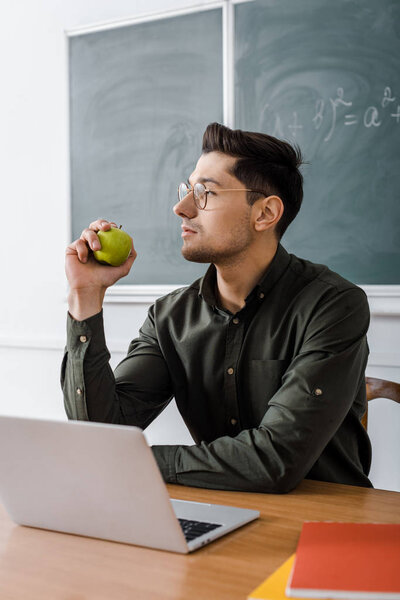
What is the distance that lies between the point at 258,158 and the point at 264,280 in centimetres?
33

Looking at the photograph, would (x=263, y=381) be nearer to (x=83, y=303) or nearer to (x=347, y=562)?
(x=83, y=303)

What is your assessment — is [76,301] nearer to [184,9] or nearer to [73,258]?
[73,258]

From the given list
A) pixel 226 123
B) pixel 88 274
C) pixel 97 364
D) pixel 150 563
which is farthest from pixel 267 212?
pixel 150 563

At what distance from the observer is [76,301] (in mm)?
1592

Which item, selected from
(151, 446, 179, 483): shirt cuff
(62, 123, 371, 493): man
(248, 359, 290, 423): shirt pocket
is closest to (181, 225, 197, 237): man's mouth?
(62, 123, 371, 493): man

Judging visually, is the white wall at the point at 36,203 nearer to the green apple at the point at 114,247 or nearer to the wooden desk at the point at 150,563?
the green apple at the point at 114,247

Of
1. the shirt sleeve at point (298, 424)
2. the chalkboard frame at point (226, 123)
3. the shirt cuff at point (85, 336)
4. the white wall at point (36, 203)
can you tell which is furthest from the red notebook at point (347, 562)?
the white wall at point (36, 203)

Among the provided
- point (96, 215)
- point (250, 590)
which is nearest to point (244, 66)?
point (96, 215)

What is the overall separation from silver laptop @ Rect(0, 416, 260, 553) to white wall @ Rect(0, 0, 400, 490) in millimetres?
1775

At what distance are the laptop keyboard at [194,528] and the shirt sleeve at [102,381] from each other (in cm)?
59

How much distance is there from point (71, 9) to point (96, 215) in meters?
0.85

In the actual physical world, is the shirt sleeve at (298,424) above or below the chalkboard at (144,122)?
below

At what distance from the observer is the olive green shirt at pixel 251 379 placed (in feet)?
4.18

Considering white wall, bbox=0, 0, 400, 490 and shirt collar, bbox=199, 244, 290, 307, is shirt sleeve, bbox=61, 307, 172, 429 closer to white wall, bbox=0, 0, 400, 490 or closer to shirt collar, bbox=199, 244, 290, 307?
shirt collar, bbox=199, 244, 290, 307
